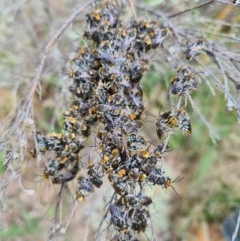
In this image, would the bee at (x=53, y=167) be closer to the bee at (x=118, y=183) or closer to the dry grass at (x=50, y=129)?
the bee at (x=118, y=183)

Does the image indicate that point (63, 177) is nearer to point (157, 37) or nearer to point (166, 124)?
point (166, 124)

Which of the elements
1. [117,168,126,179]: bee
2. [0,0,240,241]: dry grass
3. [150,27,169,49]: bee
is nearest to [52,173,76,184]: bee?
[117,168,126,179]: bee

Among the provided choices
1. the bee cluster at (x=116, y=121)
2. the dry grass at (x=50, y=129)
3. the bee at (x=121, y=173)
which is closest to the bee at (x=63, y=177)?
the bee cluster at (x=116, y=121)

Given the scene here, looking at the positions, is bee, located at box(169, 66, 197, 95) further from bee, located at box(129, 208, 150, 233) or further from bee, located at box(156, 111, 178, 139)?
bee, located at box(129, 208, 150, 233)

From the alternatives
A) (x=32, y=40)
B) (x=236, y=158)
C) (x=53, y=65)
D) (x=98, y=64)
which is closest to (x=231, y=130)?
(x=236, y=158)

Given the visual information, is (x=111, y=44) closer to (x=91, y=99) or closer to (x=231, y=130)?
(x=91, y=99)

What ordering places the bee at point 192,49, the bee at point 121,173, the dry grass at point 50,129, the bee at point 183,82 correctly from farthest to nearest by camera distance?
the dry grass at point 50,129
the bee at point 192,49
the bee at point 183,82
the bee at point 121,173

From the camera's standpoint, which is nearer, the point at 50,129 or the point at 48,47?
the point at 48,47

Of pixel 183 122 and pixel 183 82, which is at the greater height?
pixel 183 82

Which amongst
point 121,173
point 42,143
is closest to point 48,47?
point 42,143
